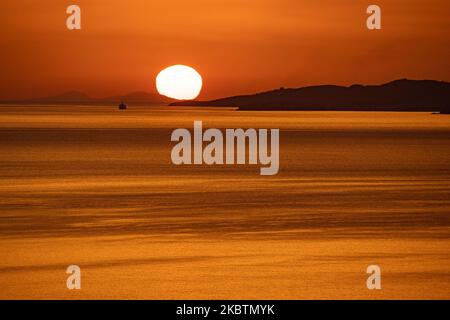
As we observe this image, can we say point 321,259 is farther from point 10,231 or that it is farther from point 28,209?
point 28,209

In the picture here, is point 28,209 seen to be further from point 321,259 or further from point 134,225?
point 321,259

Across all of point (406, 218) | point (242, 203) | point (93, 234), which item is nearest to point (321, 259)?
point (93, 234)

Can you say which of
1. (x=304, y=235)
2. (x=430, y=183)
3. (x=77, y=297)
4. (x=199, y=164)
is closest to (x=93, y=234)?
(x=304, y=235)

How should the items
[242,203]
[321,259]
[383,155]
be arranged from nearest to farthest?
1. [321,259]
2. [242,203]
3. [383,155]

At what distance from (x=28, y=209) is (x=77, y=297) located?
10564mm

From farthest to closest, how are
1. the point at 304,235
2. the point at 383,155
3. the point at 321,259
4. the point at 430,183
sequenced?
the point at 383,155
the point at 430,183
the point at 304,235
the point at 321,259

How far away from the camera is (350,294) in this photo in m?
14.8

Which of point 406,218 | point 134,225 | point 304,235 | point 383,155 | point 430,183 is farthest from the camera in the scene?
point 383,155

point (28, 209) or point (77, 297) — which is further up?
point (28, 209)

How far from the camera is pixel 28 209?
2462cm

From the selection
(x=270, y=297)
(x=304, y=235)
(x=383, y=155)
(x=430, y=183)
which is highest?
(x=383, y=155)

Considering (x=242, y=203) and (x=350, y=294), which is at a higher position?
(x=242, y=203)

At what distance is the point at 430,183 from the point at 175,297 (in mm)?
21974

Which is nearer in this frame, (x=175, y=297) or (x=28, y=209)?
(x=175, y=297)
